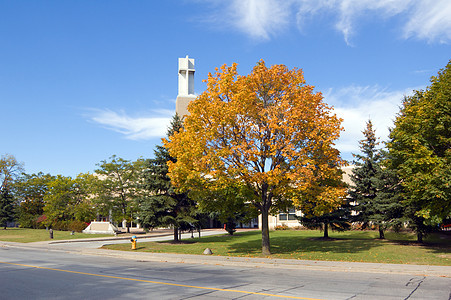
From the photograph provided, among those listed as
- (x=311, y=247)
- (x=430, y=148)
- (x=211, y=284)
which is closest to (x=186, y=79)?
(x=311, y=247)

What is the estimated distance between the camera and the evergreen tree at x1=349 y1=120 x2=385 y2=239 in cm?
2844

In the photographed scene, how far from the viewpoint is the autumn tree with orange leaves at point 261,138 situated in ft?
61.6

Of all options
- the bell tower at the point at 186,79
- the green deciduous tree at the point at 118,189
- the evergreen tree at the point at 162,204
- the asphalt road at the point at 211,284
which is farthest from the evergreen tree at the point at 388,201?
the bell tower at the point at 186,79

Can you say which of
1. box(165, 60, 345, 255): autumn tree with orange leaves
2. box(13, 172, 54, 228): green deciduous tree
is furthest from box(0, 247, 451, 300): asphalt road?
box(13, 172, 54, 228): green deciduous tree

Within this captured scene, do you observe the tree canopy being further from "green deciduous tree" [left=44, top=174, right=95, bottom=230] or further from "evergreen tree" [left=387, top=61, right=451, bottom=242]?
"green deciduous tree" [left=44, top=174, right=95, bottom=230]

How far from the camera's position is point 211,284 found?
37.2ft

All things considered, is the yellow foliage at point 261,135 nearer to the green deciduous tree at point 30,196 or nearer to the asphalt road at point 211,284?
the asphalt road at point 211,284

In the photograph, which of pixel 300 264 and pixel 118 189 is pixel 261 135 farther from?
pixel 118 189

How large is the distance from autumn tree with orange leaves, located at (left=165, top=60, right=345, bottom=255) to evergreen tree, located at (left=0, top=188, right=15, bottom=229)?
53629mm

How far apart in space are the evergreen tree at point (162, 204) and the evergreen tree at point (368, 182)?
1373 cm

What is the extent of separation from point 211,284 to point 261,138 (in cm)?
1010

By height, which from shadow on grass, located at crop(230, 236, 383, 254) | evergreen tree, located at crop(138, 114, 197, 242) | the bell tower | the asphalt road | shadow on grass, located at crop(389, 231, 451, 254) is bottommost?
shadow on grass, located at crop(230, 236, 383, 254)

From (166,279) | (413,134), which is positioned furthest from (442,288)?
(413,134)

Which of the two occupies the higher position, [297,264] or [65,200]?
[65,200]
